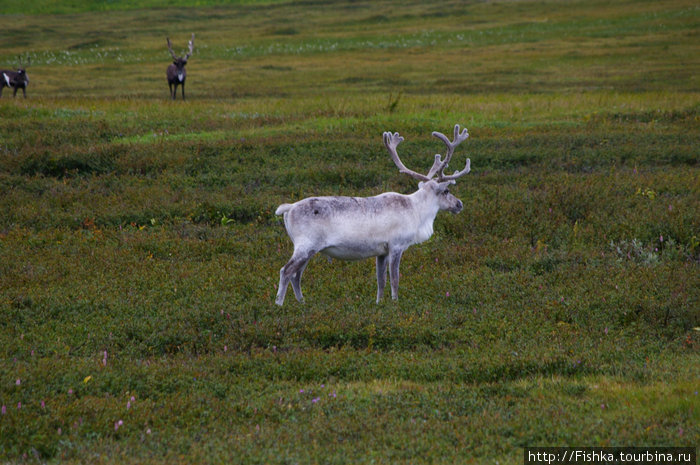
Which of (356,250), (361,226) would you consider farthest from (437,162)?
(356,250)

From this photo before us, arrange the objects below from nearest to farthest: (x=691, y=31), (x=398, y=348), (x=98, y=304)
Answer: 1. (x=398, y=348)
2. (x=98, y=304)
3. (x=691, y=31)

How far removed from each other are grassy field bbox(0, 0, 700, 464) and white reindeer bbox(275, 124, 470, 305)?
2.03ft

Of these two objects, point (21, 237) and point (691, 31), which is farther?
point (691, 31)

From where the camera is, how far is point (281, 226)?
13195 millimetres

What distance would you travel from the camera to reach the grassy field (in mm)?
6012

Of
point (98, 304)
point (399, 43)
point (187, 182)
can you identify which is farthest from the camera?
point (399, 43)

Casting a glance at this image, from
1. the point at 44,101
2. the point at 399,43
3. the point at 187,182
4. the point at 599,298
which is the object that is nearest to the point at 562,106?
the point at 187,182

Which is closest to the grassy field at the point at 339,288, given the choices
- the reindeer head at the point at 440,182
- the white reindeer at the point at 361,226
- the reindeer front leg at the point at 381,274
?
the reindeer front leg at the point at 381,274

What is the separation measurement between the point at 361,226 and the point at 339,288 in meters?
1.46

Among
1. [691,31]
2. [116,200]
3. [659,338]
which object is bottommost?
[659,338]

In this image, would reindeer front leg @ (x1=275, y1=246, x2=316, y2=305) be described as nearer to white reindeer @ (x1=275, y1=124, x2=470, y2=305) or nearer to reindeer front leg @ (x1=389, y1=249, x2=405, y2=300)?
white reindeer @ (x1=275, y1=124, x2=470, y2=305)

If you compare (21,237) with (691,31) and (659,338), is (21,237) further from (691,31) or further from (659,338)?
(691,31)

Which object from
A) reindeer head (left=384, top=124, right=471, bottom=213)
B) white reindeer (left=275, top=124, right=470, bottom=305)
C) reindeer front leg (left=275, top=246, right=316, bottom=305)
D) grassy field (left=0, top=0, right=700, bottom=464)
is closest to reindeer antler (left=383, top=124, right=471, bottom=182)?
reindeer head (left=384, top=124, right=471, bottom=213)

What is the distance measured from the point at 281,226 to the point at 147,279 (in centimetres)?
358
